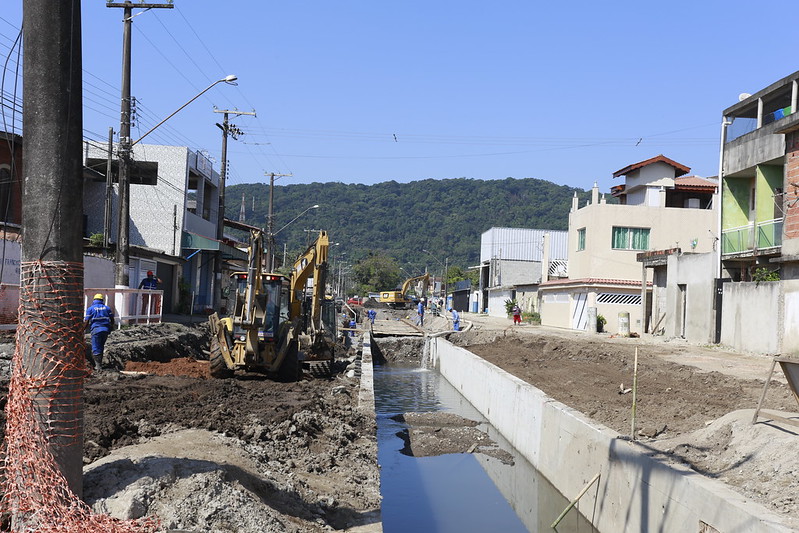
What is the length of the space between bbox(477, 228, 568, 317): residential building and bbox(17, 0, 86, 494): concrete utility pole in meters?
46.3

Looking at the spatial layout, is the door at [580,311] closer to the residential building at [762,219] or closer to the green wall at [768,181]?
the residential building at [762,219]

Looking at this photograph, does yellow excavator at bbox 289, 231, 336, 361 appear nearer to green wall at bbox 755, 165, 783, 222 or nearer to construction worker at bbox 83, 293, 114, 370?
construction worker at bbox 83, 293, 114, 370

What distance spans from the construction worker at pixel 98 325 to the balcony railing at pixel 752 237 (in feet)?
61.8

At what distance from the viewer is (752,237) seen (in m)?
24.2

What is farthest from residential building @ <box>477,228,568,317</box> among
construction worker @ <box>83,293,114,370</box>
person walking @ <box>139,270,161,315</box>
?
construction worker @ <box>83,293,114,370</box>

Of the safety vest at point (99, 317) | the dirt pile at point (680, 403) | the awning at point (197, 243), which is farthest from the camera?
the awning at point (197, 243)

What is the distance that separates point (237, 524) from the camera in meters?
5.89

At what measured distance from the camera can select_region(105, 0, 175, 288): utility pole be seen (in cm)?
2098

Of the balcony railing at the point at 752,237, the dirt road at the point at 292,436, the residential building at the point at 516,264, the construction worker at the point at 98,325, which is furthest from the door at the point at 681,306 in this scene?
the residential building at the point at 516,264

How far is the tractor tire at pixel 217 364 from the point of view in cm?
1766

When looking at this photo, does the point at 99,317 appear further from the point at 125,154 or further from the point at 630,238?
the point at 630,238

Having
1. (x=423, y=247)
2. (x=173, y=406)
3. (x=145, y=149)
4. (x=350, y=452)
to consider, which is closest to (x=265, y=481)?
(x=350, y=452)

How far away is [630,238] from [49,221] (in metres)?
38.5

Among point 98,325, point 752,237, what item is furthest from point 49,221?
point 752,237
